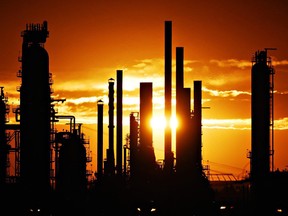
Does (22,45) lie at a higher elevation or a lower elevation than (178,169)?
higher

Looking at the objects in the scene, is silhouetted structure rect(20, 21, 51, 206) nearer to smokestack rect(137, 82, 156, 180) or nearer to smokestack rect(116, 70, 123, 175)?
smokestack rect(137, 82, 156, 180)

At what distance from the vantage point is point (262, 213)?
5053cm

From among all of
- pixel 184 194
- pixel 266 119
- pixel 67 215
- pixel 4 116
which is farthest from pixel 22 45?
pixel 266 119

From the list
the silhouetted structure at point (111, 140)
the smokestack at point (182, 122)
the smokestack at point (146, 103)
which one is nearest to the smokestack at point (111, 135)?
the silhouetted structure at point (111, 140)

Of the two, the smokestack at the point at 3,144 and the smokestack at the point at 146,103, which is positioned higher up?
the smokestack at the point at 146,103

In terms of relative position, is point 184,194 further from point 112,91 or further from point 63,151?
point 112,91

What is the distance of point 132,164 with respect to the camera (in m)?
66.7

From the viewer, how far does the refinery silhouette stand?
44.5m

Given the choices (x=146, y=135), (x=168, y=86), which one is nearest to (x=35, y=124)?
(x=168, y=86)

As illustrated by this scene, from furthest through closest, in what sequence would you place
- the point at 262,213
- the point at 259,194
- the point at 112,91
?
Answer: the point at 112,91, the point at 259,194, the point at 262,213

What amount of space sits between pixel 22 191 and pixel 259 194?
20.7m

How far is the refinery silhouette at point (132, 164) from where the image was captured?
4450cm

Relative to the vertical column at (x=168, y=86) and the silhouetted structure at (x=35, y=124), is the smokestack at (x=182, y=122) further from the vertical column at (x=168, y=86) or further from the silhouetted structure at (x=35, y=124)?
the silhouetted structure at (x=35, y=124)

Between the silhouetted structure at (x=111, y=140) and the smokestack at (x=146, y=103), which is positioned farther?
the silhouetted structure at (x=111, y=140)
